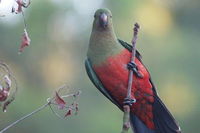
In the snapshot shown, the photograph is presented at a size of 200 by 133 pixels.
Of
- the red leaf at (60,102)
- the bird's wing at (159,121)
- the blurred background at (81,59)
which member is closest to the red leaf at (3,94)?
the red leaf at (60,102)

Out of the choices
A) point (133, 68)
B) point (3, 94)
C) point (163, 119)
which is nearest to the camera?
point (3, 94)

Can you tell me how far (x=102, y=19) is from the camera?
4223 mm

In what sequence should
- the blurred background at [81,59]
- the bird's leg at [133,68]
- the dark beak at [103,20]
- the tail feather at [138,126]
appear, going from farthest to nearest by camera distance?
the blurred background at [81,59] < the tail feather at [138,126] < the dark beak at [103,20] < the bird's leg at [133,68]

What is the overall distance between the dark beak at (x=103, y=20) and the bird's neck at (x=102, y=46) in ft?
0.15

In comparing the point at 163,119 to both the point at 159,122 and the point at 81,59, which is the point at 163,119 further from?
the point at 81,59

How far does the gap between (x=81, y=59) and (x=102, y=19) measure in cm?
706

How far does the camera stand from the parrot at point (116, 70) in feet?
13.8

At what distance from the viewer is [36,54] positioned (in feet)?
36.0

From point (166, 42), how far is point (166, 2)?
1515mm

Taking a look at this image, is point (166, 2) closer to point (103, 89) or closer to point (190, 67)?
point (190, 67)

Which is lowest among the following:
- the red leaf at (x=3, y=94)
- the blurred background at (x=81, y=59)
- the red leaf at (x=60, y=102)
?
the blurred background at (x=81, y=59)

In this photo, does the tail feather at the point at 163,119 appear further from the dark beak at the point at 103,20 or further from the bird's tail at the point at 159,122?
the dark beak at the point at 103,20

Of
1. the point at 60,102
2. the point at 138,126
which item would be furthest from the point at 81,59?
the point at 60,102

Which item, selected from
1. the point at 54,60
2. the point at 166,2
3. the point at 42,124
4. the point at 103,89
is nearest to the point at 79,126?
the point at 42,124
